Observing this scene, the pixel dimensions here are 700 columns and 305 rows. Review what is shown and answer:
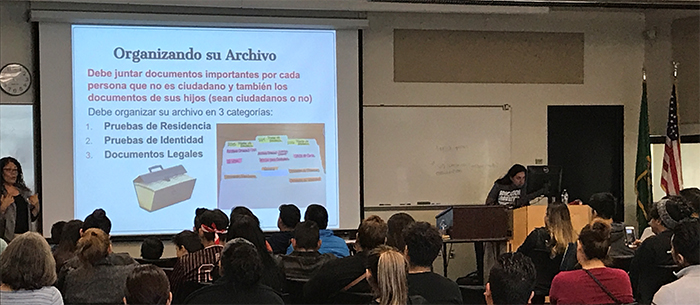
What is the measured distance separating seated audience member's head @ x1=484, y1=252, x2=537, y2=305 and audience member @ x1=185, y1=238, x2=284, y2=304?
0.87 meters

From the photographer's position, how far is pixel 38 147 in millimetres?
6285

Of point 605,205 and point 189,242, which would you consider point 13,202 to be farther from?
point 605,205

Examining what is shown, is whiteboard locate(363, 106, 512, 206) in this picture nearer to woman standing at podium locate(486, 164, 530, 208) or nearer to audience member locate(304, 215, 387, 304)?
woman standing at podium locate(486, 164, 530, 208)

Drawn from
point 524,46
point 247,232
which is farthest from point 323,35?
point 247,232

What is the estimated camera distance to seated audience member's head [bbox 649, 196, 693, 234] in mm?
3893

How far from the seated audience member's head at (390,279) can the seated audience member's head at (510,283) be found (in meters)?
0.31

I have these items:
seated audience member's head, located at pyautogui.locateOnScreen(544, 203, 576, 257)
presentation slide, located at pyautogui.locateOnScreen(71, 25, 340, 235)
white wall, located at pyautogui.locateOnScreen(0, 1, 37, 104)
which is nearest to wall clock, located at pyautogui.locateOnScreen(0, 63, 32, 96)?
white wall, located at pyautogui.locateOnScreen(0, 1, 37, 104)

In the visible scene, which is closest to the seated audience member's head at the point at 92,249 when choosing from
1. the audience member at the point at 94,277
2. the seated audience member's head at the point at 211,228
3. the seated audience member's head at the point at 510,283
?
the audience member at the point at 94,277

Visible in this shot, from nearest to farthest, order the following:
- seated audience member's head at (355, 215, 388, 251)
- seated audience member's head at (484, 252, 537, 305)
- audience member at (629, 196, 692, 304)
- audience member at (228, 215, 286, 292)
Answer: seated audience member's head at (484, 252, 537, 305) → audience member at (228, 215, 286, 292) → seated audience member's head at (355, 215, 388, 251) → audience member at (629, 196, 692, 304)

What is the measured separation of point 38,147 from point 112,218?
926 mm

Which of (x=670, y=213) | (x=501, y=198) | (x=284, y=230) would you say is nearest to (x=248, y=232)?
(x=284, y=230)

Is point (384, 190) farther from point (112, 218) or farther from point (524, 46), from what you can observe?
point (112, 218)

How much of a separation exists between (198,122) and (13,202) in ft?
5.69

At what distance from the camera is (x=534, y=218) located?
5848 millimetres
